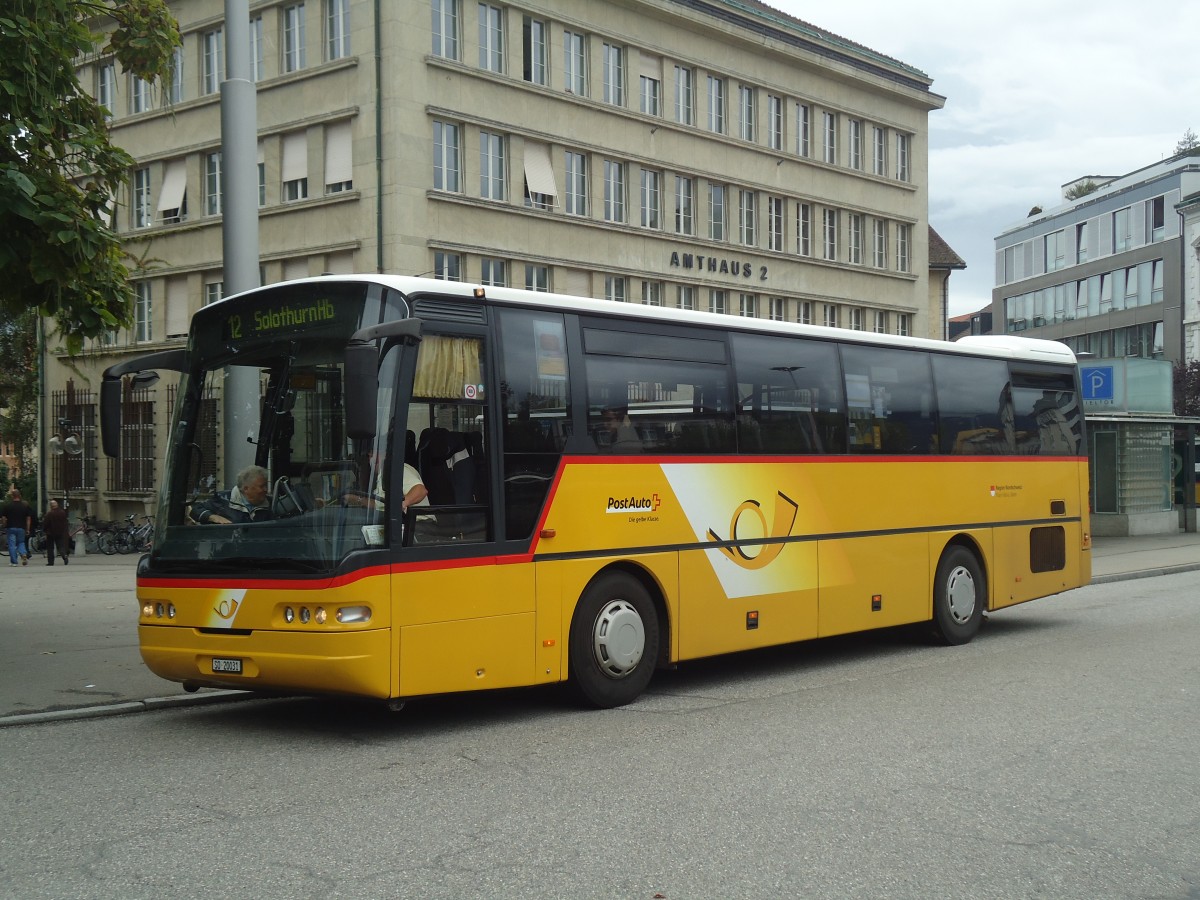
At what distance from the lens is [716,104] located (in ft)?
141

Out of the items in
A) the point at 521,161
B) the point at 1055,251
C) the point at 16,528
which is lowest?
the point at 16,528

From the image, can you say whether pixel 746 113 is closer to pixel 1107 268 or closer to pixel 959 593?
pixel 959 593

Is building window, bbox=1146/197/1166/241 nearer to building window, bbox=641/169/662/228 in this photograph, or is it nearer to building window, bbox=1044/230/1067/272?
building window, bbox=1044/230/1067/272

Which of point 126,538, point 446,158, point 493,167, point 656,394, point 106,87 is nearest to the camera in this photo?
point 656,394

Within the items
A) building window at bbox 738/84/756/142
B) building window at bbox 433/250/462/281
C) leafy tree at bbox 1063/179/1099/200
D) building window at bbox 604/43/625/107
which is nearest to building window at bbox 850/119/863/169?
building window at bbox 738/84/756/142

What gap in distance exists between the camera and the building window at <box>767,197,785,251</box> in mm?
44875

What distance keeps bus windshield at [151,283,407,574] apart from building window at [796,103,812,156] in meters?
38.7

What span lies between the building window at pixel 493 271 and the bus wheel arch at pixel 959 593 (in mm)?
22415

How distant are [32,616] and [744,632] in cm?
995

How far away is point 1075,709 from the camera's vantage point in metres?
9.73

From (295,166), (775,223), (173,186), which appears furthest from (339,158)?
(775,223)

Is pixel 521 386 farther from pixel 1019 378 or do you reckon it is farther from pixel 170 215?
pixel 170 215

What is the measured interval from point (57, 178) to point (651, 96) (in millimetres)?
30952

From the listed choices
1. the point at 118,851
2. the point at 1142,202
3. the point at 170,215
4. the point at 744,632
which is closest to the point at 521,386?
the point at 744,632
